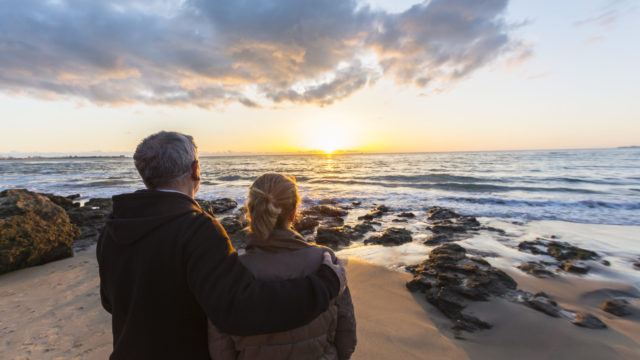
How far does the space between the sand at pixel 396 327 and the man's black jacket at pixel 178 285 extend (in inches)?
113

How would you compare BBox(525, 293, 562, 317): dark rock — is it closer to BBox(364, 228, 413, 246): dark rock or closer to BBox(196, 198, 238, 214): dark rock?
BBox(364, 228, 413, 246): dark rock

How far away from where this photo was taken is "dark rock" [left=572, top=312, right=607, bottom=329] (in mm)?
4910

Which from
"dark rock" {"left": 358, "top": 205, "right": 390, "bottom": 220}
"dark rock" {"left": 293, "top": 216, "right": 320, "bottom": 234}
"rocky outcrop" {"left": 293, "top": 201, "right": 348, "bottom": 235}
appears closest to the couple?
"rocky outcrop" {"left": 293, "top": 201, "right": 348, "bottom": 235}

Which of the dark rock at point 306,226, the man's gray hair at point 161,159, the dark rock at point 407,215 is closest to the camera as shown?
the man's gray hair at point 161,159

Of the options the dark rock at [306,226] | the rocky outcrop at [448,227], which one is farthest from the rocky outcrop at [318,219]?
the rocky outcrop at [448,227]

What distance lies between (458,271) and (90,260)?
7.88 meters

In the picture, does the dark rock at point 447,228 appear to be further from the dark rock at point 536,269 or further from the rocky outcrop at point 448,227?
the dark rock at point 536,269

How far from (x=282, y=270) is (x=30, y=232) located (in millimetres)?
7879

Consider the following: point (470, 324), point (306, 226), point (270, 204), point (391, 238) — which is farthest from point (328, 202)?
point (270, 204)

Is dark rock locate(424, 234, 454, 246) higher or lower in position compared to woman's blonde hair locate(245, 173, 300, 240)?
lower

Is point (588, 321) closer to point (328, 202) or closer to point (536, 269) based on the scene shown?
point (536, 269)

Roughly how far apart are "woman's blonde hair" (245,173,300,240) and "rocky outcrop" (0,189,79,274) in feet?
24.3

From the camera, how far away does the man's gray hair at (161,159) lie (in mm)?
1740

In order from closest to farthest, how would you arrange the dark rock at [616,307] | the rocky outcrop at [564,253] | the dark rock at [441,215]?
1. the dark rock at [616,307]
2. the rocky outcrop at [564,253]
3. the dark rock at [441,215]
